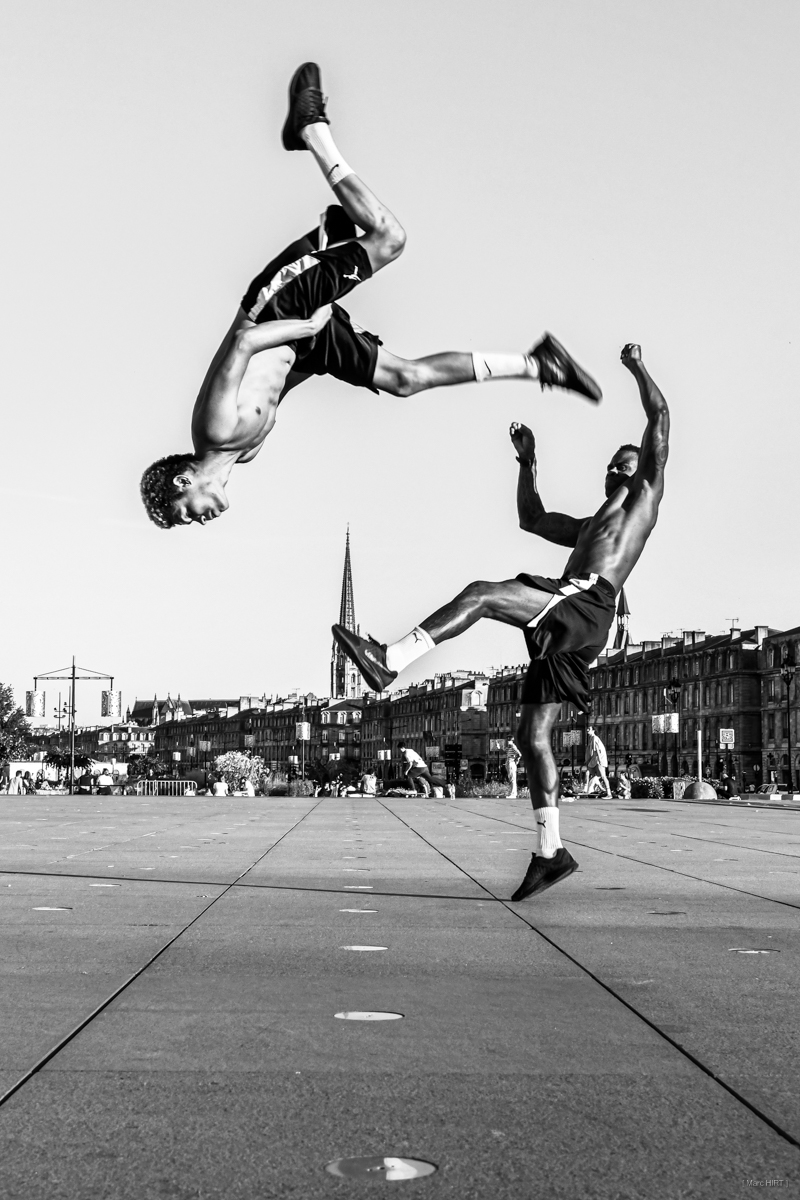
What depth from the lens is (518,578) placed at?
22.9ft

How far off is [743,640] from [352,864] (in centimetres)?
11386

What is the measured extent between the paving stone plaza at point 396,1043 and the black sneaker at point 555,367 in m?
2.64

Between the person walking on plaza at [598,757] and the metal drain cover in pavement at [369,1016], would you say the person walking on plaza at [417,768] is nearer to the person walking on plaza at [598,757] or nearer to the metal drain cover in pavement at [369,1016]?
the person walking on plaza at [598,757]

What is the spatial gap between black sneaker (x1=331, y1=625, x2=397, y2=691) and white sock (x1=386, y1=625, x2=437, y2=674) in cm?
3

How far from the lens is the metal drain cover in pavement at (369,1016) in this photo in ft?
12.4

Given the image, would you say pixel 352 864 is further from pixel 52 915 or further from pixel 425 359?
pixel 425 359

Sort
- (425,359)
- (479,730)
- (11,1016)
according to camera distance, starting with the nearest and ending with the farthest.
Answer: (11,1016) < (425,359) < (479,730)

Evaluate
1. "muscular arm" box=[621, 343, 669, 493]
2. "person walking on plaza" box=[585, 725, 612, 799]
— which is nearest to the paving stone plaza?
"muscular arm" box=[621, 343, 669, 493]

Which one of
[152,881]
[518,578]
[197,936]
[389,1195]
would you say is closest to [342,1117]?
[389,1195]

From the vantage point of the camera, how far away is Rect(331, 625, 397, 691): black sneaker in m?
5.90

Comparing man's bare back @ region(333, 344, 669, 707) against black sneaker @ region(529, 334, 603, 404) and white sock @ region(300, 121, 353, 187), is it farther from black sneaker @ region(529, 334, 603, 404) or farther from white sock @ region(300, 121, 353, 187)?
white sock @ region(300, 121, 353, 187)

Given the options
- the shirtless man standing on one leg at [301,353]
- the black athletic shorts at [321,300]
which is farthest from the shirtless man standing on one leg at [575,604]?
the black athletic shorts at [321,300]

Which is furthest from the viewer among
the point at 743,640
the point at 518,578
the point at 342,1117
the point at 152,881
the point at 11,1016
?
the point at 743,640

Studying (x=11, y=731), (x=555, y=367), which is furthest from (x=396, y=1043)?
(x=11, y=731)
